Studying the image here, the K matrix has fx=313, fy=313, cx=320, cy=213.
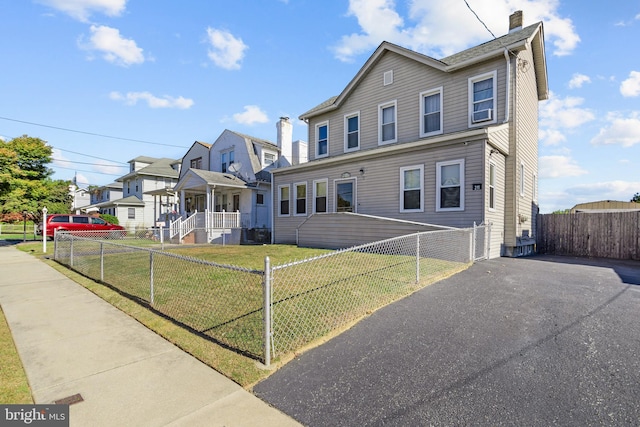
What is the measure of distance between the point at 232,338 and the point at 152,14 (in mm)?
11937

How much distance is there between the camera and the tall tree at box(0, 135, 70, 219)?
15.3 meters

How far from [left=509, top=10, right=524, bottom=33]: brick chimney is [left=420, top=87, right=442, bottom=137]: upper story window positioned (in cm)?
450

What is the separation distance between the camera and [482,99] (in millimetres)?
11242

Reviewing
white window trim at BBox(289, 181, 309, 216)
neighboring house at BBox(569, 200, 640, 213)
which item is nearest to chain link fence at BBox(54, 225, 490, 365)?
white window trim at BBox(289, 181, 309, 216)

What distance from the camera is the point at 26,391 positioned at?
2896mm

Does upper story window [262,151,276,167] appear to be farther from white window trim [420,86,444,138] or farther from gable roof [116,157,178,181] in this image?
gable roof [116,157,178,181]

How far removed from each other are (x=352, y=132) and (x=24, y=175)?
1742 centimetres

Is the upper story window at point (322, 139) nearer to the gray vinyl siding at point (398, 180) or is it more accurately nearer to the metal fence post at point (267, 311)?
the gray vinyl siding at point (398, 180)

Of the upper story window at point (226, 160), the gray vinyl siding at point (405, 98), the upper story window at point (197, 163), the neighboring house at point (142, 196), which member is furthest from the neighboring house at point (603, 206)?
the neighboring house at point (142, 196)

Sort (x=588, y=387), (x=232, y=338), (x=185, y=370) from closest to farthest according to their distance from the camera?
(x=588, y=387) < (x=185, y=370) < (x=232, y=338)

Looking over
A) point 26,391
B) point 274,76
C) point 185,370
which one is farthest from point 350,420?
point 274,76

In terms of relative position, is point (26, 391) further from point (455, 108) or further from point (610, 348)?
point (455, 108)

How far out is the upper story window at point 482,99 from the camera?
10.9m

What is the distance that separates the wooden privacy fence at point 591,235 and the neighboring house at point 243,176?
14.3m
